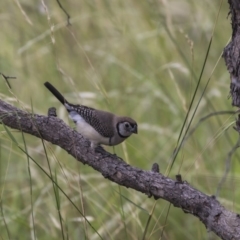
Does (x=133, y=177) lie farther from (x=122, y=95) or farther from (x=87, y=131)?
(x=122, y=95)

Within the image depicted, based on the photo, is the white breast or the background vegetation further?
the background vegetation

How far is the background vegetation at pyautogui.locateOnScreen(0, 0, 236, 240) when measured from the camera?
3.51 metres

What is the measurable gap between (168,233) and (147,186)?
1.60m

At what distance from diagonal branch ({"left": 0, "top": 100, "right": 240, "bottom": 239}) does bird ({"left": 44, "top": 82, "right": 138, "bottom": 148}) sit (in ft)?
1.70

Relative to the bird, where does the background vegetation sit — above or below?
above

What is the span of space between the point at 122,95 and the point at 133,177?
2229 millimetres

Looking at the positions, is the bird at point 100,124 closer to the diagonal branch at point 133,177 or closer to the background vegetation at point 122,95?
the background vegetation at point 122,95

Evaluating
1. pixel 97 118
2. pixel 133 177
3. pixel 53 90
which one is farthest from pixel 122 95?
pixel 133 177

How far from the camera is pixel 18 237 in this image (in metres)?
3.51

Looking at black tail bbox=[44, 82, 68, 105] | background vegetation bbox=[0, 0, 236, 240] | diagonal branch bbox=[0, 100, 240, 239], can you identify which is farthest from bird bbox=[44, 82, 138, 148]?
diagonal branch bbox=[0, 100, 240, 239]

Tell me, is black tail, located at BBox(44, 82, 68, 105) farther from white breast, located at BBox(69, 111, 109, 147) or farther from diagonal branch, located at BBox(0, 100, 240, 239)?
diagonal branch, located at BBox(0, 100, 240, 239)

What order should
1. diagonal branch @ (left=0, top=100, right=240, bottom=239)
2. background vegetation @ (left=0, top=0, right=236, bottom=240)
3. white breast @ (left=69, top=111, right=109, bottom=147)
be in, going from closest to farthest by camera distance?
1. diagonal branch @ (left=0, top=100, right=240, bottom=239)
2. white breast @ (left=69, top=111, right=109, bottom=147)
3. background vegetation @ (left=0, top=0, right=236, bottom=240)

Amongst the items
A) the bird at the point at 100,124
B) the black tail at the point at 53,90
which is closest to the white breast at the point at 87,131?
the bird at the point at 100,124

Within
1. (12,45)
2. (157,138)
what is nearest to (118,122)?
(157,138)
